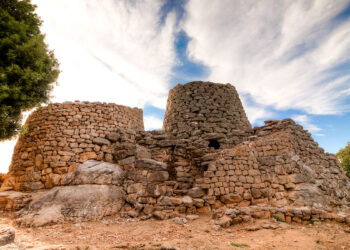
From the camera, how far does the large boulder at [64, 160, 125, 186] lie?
6.68 meters

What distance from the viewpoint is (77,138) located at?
307 inches

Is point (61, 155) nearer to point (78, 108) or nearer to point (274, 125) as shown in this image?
point (78, 108)

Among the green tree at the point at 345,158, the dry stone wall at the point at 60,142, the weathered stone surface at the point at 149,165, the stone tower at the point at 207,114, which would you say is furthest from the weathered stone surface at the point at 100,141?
the green tree at the point at 345,158

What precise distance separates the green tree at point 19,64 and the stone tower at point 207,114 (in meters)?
7.05

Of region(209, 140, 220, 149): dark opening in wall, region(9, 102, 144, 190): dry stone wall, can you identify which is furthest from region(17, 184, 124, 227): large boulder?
region(209, 140, 220, 149): dark opening in wall

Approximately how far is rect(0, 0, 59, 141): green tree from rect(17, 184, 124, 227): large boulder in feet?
7.74

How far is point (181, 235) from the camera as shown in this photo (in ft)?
15.4

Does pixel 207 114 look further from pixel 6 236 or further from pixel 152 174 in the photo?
pixel 6 236

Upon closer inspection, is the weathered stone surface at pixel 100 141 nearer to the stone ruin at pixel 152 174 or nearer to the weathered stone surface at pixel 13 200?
the stone ruin at pixel 152 174

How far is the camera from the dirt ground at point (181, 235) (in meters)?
4.00

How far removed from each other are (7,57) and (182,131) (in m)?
8.07

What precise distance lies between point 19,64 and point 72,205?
15.4 feet

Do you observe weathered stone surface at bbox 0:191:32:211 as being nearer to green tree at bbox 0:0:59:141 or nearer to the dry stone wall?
the dry stone wall

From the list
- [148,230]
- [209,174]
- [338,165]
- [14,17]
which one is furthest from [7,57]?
[338,165]
